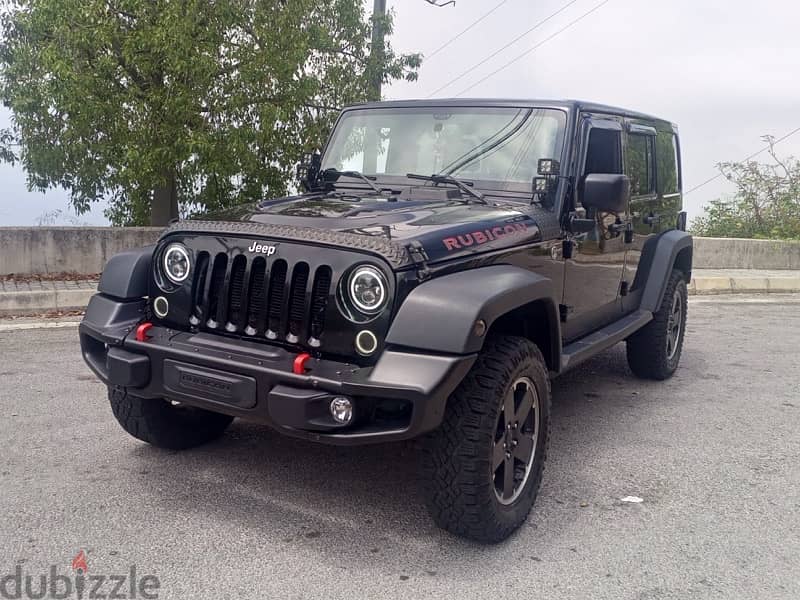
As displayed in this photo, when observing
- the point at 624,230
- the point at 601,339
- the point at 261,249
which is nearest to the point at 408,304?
the point at 261,249

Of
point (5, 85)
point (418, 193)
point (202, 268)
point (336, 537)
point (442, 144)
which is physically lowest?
point (336, 537)

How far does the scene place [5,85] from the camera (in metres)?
9.23

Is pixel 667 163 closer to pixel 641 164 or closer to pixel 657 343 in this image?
pixel 641 164

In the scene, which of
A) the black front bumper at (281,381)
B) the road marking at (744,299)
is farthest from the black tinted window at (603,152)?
the road marking at (744,299)

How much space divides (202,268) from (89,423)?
1.76 metres

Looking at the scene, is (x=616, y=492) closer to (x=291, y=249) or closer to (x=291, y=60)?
(x=291, y=249)

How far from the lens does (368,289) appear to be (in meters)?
3.11

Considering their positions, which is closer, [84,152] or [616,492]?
[616,492]

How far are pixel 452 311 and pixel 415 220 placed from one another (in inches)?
27.6

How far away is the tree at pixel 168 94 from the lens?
8656 mm

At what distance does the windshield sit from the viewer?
14.0ft

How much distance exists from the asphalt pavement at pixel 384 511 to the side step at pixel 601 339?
1.86 feet

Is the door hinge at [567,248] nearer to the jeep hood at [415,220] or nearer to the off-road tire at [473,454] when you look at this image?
the jeep hood at [415,220]

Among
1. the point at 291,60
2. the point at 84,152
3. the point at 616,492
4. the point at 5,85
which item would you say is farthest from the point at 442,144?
the point at 5,85
